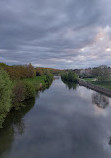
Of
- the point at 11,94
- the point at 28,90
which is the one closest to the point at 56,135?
the point at 11,94

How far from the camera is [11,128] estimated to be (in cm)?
1827

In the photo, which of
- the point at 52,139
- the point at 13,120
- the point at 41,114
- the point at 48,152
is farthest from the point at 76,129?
the point at 13,120

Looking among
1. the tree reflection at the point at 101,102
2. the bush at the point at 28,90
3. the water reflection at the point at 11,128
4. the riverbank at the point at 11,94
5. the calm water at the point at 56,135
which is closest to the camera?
the calm water at the point at 56,135

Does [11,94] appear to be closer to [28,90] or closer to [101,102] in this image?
[28,90]

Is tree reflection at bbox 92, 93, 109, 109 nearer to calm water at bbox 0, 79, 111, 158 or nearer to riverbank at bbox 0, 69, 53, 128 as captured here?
calm water at bbox 0, 79, 111, 158

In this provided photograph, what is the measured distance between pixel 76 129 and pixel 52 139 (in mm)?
4381

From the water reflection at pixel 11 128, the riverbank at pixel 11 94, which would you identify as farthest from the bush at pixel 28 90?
the water reflection at pixel 11 128

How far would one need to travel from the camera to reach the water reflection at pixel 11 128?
46.5 ft

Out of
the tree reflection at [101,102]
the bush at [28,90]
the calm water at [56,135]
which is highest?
the bush at [28,90]

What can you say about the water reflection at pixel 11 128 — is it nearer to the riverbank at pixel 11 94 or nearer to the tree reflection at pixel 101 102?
the riverbank at pixel 11 94

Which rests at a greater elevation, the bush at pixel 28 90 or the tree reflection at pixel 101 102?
the bush at pixel 28 90

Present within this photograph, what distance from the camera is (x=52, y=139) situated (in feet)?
50.5

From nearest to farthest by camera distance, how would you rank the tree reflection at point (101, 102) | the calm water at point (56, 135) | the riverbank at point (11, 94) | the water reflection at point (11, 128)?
the calm water at point (56, 135), the water reflection at point (11, 128), the riverbank at point (11, 94), the tree reflection at point (101, 102)

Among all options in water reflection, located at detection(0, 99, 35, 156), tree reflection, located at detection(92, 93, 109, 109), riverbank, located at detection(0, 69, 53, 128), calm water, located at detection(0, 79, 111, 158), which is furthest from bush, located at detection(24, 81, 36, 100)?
tree reflection, located at detection(92, 93, 109, 109)
